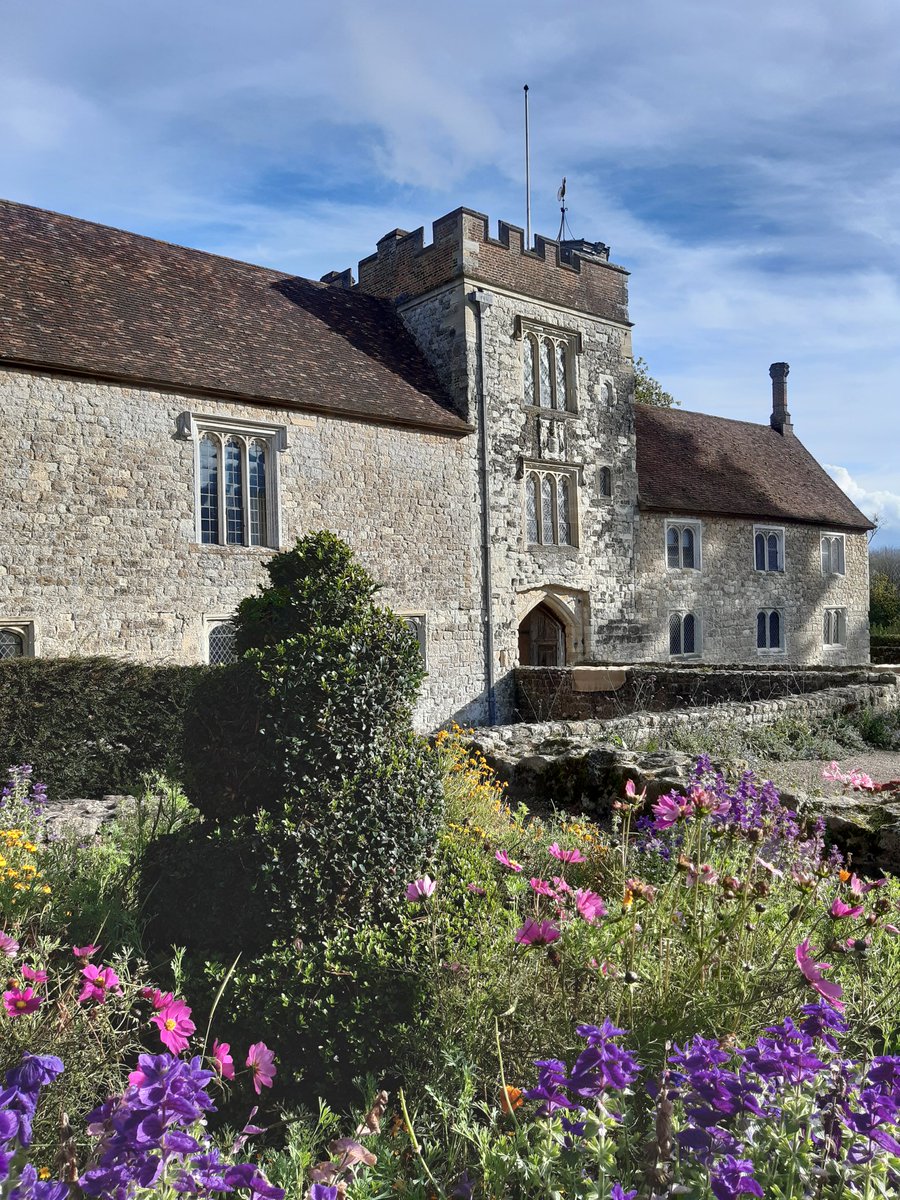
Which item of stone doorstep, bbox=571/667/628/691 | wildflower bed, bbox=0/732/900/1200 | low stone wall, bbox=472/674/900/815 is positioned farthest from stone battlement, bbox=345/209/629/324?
wildflower bed, bbox=0/732/900/1200

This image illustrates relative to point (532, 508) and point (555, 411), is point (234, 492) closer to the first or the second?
point (532, 508)

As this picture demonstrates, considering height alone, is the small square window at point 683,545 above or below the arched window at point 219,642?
above

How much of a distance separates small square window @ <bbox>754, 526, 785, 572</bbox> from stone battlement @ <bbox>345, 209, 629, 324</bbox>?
296 inches

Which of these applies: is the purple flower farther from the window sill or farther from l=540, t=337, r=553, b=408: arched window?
l=540, t=337, r=553, b=408: arched window

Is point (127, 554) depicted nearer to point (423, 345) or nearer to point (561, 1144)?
point (423, 345)

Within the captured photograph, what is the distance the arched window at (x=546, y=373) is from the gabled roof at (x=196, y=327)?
253 centimetres

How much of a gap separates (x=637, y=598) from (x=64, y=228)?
552 inches

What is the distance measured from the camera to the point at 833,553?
27656mm

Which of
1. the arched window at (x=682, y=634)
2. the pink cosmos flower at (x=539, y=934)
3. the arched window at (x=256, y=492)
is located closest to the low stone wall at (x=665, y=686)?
the arched window at (x=682, y=634)

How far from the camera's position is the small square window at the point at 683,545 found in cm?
2227

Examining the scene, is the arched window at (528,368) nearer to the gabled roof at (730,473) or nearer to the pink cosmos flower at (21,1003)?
the gabled roof at (730,473)

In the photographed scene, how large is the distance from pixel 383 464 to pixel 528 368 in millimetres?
4667

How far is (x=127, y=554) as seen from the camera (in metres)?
13.6

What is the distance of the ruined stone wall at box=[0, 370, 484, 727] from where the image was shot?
41.9 feet
